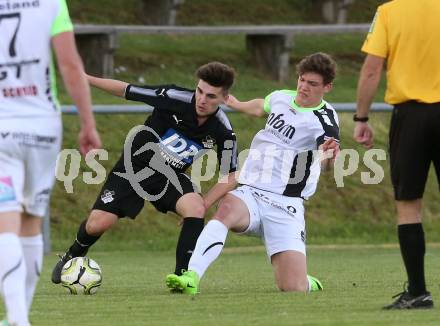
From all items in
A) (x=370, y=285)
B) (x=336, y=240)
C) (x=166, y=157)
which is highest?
(x=166, y=157)

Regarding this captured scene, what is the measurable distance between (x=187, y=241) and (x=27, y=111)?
3.35m

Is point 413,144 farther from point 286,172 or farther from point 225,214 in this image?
point 286,172

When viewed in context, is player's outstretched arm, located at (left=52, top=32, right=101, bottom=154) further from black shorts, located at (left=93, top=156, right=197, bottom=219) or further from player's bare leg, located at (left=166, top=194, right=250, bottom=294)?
black shorts, located at (left=93, top=156, right=197, bottom=219)

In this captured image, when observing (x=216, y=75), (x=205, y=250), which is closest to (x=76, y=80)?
(x=205, y=250)

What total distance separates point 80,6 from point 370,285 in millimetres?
12469

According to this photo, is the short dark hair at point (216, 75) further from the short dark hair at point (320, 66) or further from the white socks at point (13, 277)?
the white socks at point (13, 277)

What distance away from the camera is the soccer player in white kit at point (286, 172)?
9508 millimetres

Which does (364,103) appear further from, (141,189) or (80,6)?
(80,6)

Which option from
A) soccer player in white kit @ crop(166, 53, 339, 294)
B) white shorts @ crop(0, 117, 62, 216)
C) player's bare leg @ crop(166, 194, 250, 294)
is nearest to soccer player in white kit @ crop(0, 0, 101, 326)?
A: white shorts @ crop(0, 117, 62, 216)

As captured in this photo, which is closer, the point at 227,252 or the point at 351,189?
the point at 227,252

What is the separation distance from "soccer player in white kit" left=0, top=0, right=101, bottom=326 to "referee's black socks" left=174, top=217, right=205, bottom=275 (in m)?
3.13

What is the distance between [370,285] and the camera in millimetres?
9984

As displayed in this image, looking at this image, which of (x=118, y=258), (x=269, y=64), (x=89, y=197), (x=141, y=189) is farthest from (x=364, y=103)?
(x=269, y=64)

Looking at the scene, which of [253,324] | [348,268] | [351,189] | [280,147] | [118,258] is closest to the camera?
[253,324]
